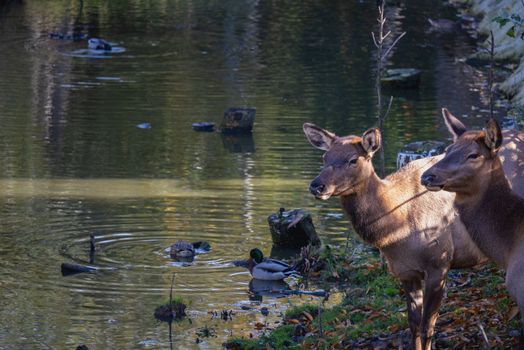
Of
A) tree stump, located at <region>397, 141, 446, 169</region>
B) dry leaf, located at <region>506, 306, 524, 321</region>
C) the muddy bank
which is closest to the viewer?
dry leaf, located at <region>506, 306, 524, 321</region>

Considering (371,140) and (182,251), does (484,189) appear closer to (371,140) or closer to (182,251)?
(371,140)

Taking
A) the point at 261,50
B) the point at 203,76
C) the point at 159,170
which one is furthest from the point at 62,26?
the point at 159,170

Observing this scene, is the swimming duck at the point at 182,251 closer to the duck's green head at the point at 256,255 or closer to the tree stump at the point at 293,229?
the duck's green head at the point at 256,255

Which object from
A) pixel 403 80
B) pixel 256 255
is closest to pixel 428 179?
pixel 256 255

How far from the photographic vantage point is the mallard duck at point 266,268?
14914 mm

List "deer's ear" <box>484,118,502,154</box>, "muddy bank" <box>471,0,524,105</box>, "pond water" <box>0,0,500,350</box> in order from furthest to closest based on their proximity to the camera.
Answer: "muddy bank" <box>471,0,524,105</box> < "pond water" <box>0,0,500,350</box> < "deer's ear" <box>484,118,502,154</box>

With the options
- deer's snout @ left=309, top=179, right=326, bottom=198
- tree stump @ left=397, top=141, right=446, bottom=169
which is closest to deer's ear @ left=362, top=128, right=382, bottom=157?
deer's snout @ left=309, top=179, right=326, bottom=198

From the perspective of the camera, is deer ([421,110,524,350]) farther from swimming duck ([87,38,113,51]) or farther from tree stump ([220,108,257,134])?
swimming duck ([87,38,113,51])

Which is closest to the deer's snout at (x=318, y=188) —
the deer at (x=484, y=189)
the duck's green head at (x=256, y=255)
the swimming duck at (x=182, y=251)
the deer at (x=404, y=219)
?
the deer at (x=404, y=219)

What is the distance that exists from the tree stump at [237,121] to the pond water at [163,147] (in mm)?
298

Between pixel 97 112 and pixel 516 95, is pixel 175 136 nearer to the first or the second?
pixel 97 112

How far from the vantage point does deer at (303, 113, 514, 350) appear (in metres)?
9.73

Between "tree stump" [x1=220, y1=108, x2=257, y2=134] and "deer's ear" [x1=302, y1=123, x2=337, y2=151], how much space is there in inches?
600

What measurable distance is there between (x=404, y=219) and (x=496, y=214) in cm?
160
